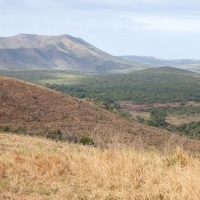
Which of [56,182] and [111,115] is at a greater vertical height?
[56,182]

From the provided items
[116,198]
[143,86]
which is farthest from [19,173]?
[143,86]

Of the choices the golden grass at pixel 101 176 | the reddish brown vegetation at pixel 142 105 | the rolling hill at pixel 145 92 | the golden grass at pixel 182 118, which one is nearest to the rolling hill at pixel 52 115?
the golden grass at pixel 101 176

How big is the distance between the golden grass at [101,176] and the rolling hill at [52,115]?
79.3ft

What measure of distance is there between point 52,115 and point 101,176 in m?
34.7

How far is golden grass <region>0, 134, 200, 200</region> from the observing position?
17.4 ft

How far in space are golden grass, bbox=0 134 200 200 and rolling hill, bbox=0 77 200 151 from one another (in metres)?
24.2

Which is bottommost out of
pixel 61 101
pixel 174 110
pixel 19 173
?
pixel 174 110

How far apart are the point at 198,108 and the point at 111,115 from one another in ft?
132

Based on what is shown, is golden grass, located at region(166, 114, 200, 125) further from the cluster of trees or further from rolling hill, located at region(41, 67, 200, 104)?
rolling hill, located at region(41, 67, 200, 104)

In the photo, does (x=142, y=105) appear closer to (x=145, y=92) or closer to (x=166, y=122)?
(x=145, y=92)

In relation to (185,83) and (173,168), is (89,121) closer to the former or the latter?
(173,168)

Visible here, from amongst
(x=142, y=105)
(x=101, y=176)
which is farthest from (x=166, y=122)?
(x=101, y=176)

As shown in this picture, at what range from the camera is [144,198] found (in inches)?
202

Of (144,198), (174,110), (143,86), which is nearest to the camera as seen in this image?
(144,198)
